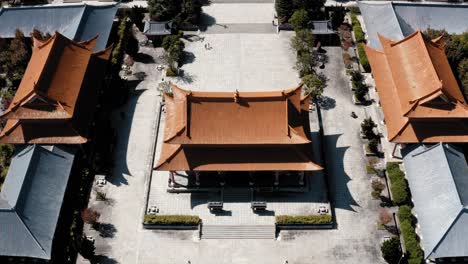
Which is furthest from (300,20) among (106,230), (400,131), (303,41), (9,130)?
(9,130)

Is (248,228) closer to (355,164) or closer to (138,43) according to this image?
(355,164)

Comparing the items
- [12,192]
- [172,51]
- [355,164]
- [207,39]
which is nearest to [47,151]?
[12,192]

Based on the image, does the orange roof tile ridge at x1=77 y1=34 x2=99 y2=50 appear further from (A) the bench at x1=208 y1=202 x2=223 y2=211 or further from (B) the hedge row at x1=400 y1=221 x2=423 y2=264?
(B) the hedge row at x1=400 y1=221 x2=423 y2=264

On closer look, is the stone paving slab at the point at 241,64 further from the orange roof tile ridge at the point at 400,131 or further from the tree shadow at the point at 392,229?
the tree shadow at the point at 392,229

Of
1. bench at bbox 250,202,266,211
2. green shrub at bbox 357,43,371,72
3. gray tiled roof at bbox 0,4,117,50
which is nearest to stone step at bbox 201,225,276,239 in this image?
bench at bbox 250,202,266,211

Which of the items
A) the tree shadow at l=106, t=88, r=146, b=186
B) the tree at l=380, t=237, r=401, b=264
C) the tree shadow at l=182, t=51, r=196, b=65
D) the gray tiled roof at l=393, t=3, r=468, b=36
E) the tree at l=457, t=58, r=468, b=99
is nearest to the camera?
the tree at l=380, t=237, r=401, b=264

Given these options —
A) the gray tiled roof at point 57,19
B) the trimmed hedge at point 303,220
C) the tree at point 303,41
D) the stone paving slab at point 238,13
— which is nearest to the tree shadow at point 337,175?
the trimmed hedge at point 303,220
